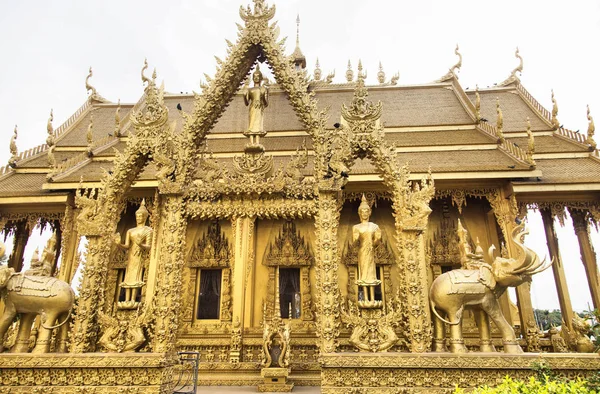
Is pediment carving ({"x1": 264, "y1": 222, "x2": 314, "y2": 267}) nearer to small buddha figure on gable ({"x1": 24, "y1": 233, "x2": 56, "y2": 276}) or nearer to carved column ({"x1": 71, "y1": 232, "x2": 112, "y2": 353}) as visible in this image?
carved column ({"x1": 71, "y1": 232, "x2": 112, "y2": 353})

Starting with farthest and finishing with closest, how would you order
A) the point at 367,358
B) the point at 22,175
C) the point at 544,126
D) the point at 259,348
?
the point at 544,126, the point at 22,175, the point at 259,348, the point at 367,358

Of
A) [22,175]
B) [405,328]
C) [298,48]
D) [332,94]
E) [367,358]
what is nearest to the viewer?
[367,358]

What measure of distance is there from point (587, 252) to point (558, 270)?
2.95 ft

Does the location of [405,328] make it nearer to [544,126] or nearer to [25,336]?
[25,336]

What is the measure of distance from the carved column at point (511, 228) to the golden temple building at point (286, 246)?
36 mm

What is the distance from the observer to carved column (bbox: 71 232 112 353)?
5023mm

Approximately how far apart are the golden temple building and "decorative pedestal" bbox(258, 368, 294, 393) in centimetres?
5

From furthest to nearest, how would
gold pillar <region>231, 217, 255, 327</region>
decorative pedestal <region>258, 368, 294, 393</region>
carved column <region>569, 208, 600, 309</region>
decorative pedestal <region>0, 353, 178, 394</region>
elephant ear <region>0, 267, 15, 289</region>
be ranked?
carved column <region>569, 208, 600, 309</region>, gold pillar <region>231, 217, 255, 327</region>, decorative pedestal <region>258, 368, 294, 393</region>, elephant ear <region>0, 267, 15, 289</region>, decorative pedestal <region>0, 353, 178, 394</region>

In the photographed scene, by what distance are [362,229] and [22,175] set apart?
457 inches

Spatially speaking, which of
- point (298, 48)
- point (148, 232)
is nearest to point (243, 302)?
point (148, 232)

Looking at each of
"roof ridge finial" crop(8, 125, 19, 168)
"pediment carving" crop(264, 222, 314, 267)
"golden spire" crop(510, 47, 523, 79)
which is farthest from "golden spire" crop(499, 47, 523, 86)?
"roof ridge finial" crop(8, 125, 19, 168)

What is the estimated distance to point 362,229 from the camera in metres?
5.73

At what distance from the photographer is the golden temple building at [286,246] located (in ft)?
15.7

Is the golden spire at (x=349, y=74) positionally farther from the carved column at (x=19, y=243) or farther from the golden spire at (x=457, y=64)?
the carved column at (x=19, y=243)
